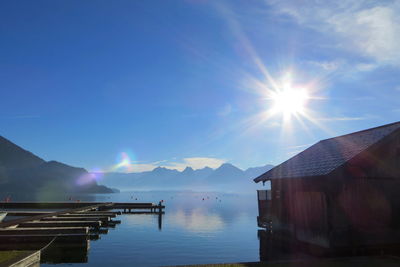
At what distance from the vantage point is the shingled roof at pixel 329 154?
18.9 m

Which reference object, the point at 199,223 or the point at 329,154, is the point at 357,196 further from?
the point at 199,223

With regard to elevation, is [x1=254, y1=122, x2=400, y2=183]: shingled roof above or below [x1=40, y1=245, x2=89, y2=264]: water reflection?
above

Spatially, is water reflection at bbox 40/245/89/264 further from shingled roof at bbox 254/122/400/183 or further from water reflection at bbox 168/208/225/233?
water reflection at bbox 168/208/225/233

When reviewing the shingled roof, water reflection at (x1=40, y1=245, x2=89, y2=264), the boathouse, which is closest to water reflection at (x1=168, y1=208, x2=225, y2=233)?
the shingled roof

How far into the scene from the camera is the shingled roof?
61.9ft

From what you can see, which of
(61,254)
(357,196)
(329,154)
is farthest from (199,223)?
(357,196)

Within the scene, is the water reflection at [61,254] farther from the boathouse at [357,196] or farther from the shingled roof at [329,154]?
the shingled roof at [329,154]

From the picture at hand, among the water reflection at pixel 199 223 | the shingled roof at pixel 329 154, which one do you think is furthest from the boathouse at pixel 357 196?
the water reflection at pixel 199 223

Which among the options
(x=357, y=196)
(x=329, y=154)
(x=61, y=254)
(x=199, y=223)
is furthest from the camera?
(x=199, y=223)

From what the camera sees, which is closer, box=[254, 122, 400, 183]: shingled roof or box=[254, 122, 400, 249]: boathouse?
box=[254, 122, 400, 249]: boathouse

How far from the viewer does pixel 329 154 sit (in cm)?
2139

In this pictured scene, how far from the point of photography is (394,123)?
20.5 meters

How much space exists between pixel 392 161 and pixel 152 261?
675 inches

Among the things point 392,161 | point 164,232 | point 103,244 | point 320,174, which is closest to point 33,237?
point 103,244
